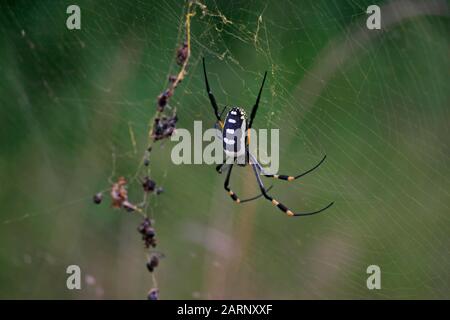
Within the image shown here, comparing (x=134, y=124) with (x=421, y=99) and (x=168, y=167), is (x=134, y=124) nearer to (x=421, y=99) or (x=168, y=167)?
(x=168, y=167)

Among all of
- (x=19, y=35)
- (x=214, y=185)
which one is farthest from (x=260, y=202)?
(x=19, y=35)

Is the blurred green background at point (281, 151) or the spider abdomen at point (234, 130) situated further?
the blurred green background at point (281, 151)

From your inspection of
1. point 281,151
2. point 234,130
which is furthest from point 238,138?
point 281,151

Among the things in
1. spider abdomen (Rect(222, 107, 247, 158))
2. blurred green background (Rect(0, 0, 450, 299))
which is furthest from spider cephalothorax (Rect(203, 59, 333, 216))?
blurred green background (Rect(0, 0, 450, 299))

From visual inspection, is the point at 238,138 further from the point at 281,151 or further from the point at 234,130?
the point at 281,151

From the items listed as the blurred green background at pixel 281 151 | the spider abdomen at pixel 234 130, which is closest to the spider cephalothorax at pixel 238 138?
the spider abdomen at pixel 234 130

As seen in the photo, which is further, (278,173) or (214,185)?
(214,185)

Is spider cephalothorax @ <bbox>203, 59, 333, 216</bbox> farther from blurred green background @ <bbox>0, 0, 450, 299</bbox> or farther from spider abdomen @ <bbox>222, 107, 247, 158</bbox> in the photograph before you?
blurred green background @ <bbox>0, 0, 450, 299</bbox>

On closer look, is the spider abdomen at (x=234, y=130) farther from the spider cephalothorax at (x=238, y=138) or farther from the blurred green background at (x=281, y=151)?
the blurred green background at (x=281, y=151)

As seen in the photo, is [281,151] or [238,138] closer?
[238,138]
